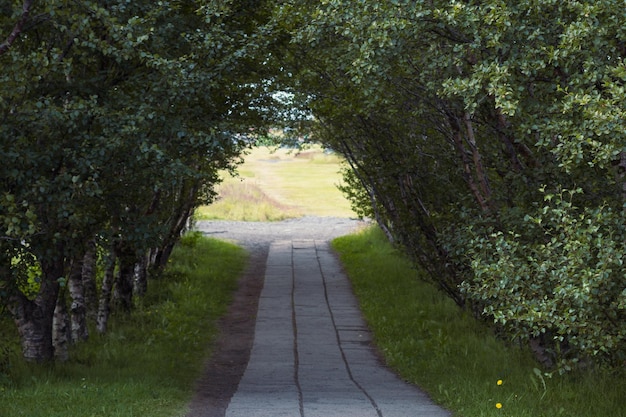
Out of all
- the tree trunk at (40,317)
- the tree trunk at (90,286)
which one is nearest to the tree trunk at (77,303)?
the tree trunk at (90,286)

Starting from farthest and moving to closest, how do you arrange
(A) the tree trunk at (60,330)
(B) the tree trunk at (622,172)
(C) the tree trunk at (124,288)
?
1. (C) the tree trunk at (124,288)
2. (A) the tree trunk at (60,330)
3. (B) the tree trunk at (622,172)

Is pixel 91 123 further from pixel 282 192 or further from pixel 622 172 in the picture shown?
pixel 282 192

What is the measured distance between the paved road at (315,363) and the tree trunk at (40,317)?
2710mm

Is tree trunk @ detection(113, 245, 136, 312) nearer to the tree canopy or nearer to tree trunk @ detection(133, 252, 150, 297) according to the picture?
tree trunk @ detection(133, 252, 150, 297)

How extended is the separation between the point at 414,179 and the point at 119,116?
264 inches

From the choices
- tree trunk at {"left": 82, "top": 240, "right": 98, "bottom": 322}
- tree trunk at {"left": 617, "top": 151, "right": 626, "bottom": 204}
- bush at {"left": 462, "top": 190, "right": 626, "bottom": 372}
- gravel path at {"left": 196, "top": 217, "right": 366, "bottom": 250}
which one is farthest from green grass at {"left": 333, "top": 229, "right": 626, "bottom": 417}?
gravel path at {"left": 196, "top": 217, "right": 366, "bottom": 250}

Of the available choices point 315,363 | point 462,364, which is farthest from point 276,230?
point 462,364

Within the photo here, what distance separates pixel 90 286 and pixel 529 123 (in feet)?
36.4

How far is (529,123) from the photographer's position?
880 cm

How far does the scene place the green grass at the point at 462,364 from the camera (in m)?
10.2

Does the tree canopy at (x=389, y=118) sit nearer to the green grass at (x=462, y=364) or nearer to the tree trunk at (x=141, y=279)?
the green grass at (x=462, y=364)

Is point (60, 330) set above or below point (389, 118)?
below

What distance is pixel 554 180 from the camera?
1039 centimetres

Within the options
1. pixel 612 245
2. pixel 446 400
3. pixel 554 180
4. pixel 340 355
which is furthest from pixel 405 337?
pixel 612 245
